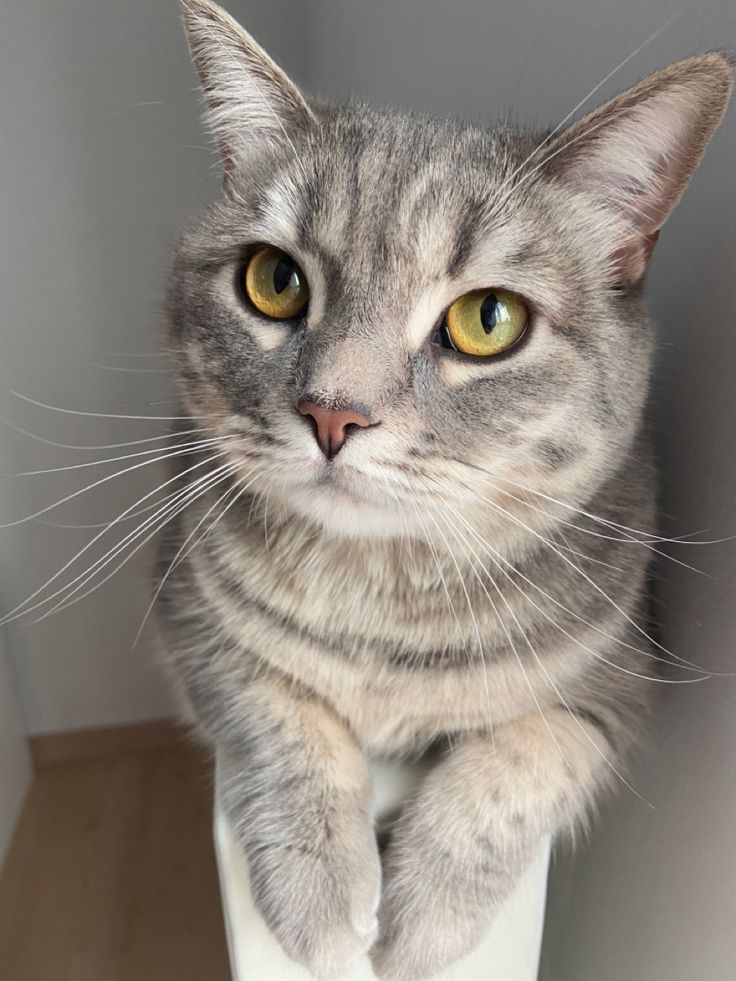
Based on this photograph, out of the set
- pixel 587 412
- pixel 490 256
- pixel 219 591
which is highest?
pixel 490 256

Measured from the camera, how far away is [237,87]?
749mm

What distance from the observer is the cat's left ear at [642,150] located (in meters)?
0.58

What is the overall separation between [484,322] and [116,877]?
1.47 metres

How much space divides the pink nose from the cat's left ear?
270 mm

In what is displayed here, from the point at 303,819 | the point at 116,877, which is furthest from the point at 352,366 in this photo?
the point at 116,877

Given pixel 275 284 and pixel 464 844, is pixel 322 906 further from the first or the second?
pixel 275 284

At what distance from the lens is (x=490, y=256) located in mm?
639

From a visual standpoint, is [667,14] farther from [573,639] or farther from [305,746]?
[305,746]

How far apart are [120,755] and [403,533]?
145 cm

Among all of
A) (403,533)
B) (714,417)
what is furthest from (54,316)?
(714,417)

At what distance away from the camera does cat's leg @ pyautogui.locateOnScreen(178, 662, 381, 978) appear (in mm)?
691

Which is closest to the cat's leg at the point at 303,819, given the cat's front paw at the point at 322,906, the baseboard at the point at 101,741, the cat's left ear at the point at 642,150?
the cat's front paw at the point at 322,906

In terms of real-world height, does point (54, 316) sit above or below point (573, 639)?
above

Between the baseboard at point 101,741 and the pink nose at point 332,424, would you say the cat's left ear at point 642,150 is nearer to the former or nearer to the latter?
the pink nose at point 332,424
